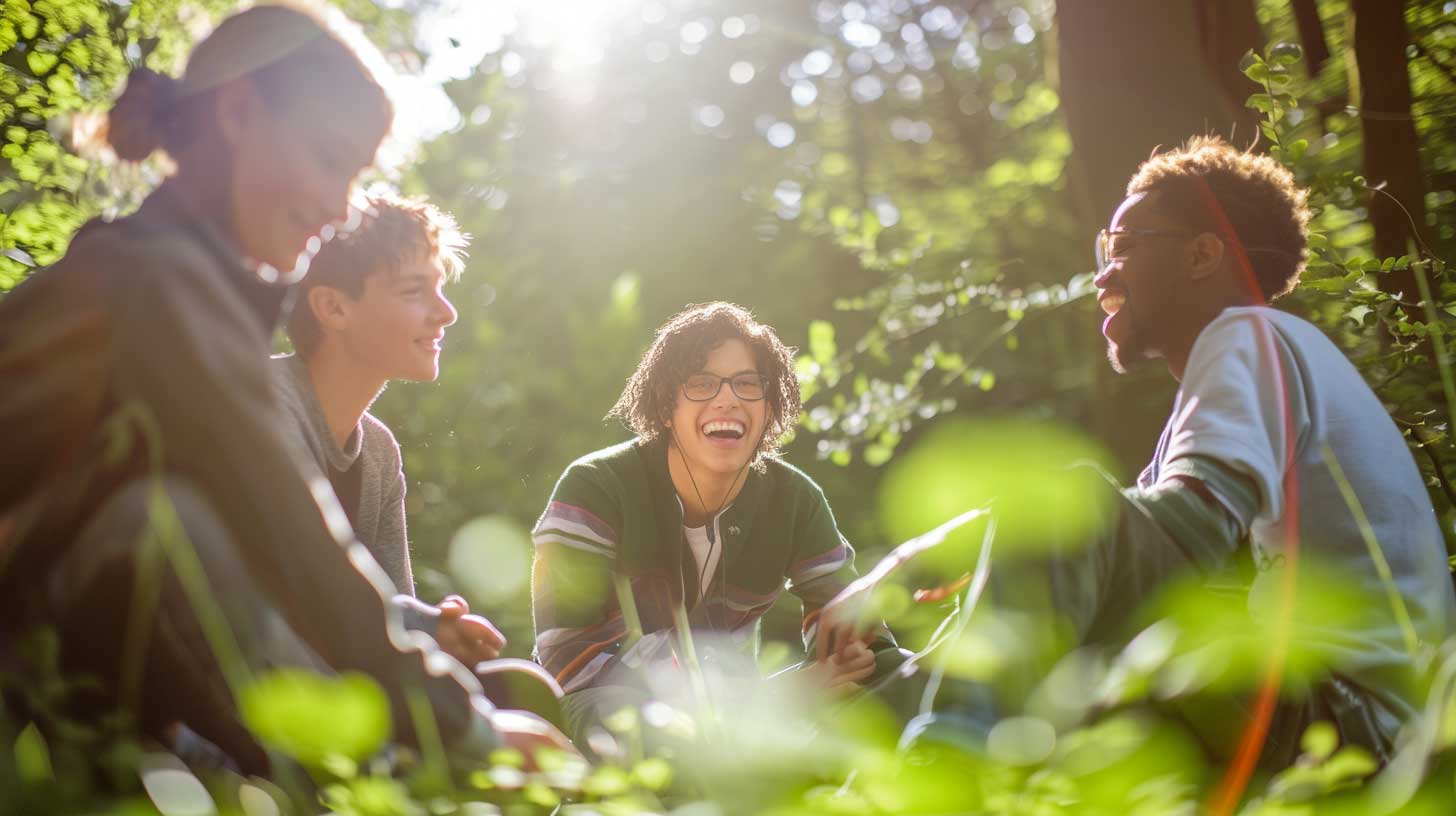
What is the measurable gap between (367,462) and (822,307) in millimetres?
8241

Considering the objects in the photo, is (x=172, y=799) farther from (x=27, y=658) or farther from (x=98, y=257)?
(x=98, y=257)

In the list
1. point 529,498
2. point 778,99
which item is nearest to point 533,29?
point 778,99

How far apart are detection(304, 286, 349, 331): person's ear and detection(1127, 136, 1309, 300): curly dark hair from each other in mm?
1999

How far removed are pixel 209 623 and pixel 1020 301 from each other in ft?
12.6

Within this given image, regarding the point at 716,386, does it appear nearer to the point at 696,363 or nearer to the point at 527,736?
the point at 696,363

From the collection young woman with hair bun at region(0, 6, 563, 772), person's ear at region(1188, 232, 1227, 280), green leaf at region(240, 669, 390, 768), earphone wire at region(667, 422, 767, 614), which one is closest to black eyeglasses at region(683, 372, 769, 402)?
earphone wire at region(667, 422, 767, 614)

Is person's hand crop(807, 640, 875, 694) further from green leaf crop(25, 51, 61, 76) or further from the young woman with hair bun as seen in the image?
green leaf crop(25, 51, 61, 76)

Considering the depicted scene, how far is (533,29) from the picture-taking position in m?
11.8

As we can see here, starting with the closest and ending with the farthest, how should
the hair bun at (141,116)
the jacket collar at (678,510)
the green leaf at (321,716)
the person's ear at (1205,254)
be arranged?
1. the green leaf at (321,716)
2. the hair bun at (141,116)
3. the person's ear at (1205,254)
4. the jacket collar at (678,510)

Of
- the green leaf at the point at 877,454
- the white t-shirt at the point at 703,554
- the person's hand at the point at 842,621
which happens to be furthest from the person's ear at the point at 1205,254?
the green leaf at the point at 877,454

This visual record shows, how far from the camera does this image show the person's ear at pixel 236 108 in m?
1.77

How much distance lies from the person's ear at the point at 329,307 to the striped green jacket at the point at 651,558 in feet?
2.38

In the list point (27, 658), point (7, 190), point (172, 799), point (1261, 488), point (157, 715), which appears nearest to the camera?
point (172, 799)

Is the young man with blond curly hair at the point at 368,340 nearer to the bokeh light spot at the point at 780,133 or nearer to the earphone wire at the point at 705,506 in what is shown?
the earphone wire at the point at 705,506
